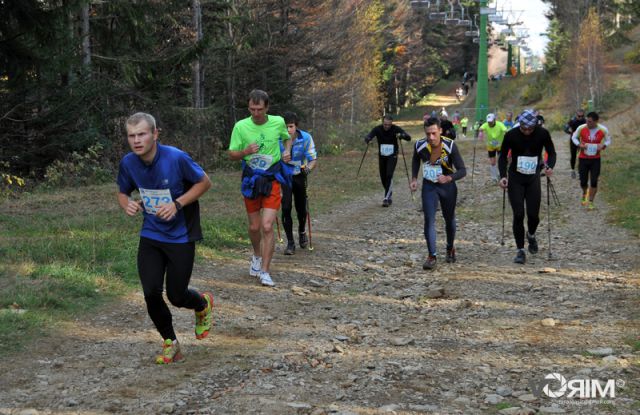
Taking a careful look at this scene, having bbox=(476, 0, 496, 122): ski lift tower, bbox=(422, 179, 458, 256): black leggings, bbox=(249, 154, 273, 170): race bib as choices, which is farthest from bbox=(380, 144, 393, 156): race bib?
bbox=(476, 0, 496, 122): ski lift tower

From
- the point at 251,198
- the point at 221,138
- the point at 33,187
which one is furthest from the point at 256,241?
the point at 221,138

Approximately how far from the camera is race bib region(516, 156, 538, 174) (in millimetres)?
10734

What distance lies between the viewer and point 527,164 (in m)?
10.8

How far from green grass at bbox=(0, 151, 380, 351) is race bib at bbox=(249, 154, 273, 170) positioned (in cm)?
203

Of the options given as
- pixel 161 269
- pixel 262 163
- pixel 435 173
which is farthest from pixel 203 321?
pixel 435 173

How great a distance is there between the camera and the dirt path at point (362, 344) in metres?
5.43

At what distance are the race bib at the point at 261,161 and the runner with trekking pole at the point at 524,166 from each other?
3.59m

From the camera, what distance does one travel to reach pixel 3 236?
11.5 metres

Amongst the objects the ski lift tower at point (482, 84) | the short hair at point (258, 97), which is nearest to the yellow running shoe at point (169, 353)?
the short hair at point (258, 97)

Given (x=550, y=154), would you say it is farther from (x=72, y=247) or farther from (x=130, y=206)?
(x=130, y=206)

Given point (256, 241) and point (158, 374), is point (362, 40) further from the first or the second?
point (158, 374)

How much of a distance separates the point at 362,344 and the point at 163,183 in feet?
7.68

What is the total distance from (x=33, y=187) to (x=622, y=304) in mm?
14989

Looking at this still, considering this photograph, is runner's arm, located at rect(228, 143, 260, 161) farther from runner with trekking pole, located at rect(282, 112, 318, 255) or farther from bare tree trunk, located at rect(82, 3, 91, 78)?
bare tree trunk, located at rect(82, 3, 91, 78)
